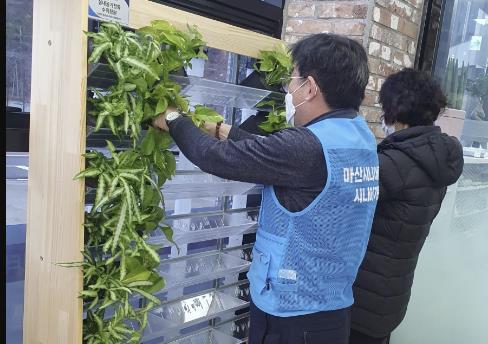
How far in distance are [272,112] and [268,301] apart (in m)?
0.73

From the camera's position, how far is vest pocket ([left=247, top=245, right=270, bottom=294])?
4.68 feet

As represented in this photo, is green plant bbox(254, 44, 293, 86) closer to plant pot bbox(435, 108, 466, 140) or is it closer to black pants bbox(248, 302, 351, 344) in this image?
black pants bbox(248, 302, 351, 344)

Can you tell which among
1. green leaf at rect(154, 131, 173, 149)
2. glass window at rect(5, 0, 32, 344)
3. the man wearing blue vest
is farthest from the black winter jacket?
glass window at rect(5, 0, 32, 344)

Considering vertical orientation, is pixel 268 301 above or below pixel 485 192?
below

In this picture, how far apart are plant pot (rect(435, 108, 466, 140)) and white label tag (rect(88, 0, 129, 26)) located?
2089mm

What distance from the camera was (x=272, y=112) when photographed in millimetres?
1812

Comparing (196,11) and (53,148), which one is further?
(196,11)

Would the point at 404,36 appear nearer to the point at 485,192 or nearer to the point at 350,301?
the point at 485,192

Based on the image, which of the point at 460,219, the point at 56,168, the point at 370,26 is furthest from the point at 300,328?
the point at 460,219

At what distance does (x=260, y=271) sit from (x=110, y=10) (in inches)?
34.0

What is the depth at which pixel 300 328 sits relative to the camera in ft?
4.75
